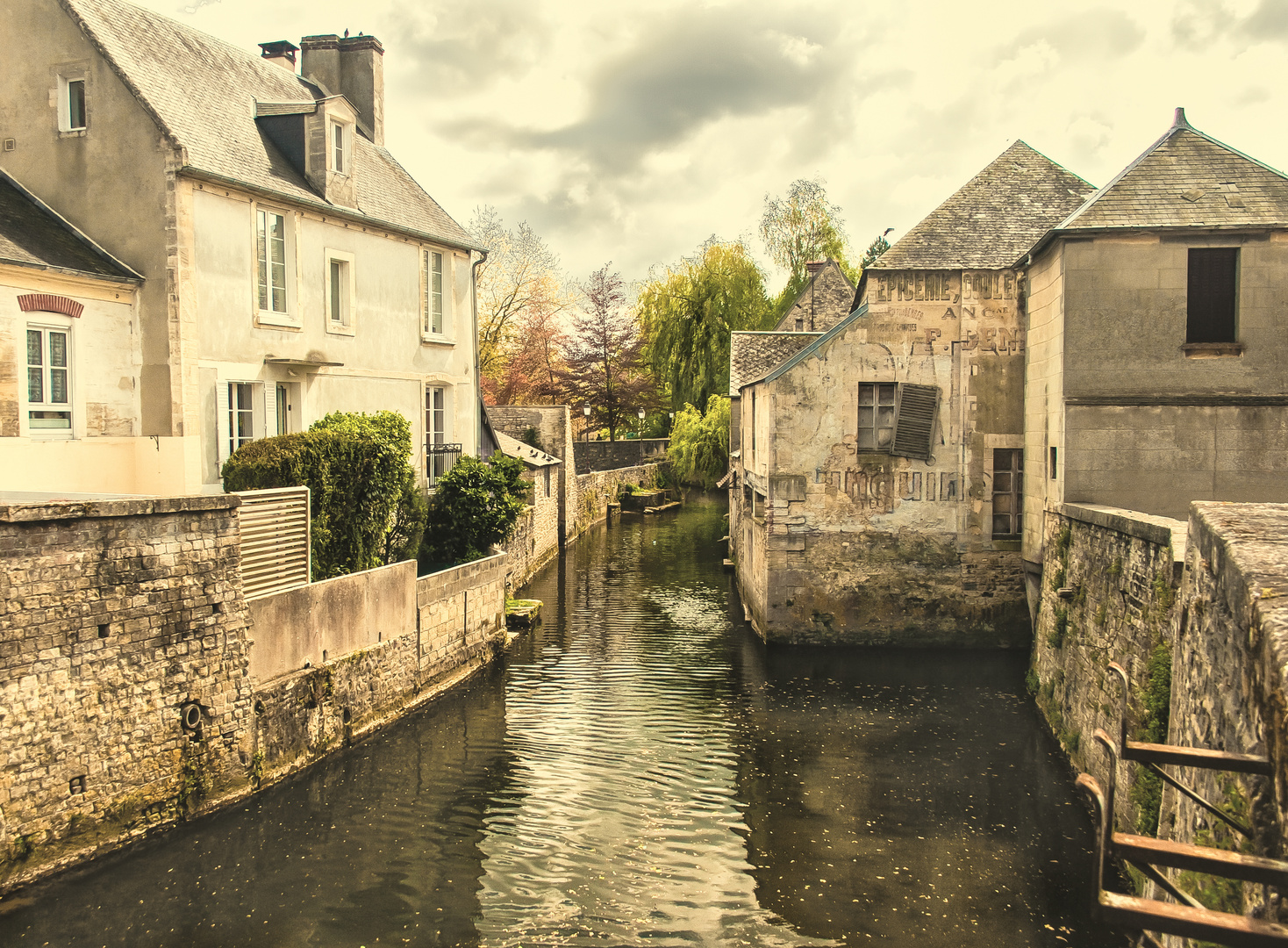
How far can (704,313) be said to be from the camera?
4284cm

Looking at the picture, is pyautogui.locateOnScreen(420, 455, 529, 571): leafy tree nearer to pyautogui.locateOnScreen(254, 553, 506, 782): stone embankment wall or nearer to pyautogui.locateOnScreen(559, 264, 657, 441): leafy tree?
pyautogui.locateOnScreen(254, 553, 506, 782): stone embankment wall

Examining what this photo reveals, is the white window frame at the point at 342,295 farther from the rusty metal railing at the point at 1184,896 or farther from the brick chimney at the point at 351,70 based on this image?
the rusty metal railing at the point at 1184,896

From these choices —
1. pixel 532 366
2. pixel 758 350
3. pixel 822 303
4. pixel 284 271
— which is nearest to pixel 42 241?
pixel 284 271

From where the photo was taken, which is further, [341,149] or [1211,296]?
[341,149]

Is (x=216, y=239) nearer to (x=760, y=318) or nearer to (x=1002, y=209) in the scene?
(x=1002, y=209)

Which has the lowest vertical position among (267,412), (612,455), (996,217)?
(612,455)

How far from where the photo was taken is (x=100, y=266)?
1290 cm

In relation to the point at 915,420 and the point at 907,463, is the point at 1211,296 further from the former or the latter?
the point at 907,463

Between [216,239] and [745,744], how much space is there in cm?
1060

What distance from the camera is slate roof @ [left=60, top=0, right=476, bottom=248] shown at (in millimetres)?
13523

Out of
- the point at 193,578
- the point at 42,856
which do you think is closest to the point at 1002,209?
the point at 193,578

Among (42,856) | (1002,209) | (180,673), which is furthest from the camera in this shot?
Result: (1002,209)

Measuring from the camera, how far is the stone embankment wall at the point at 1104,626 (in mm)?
7841

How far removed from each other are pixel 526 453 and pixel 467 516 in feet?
37.4
